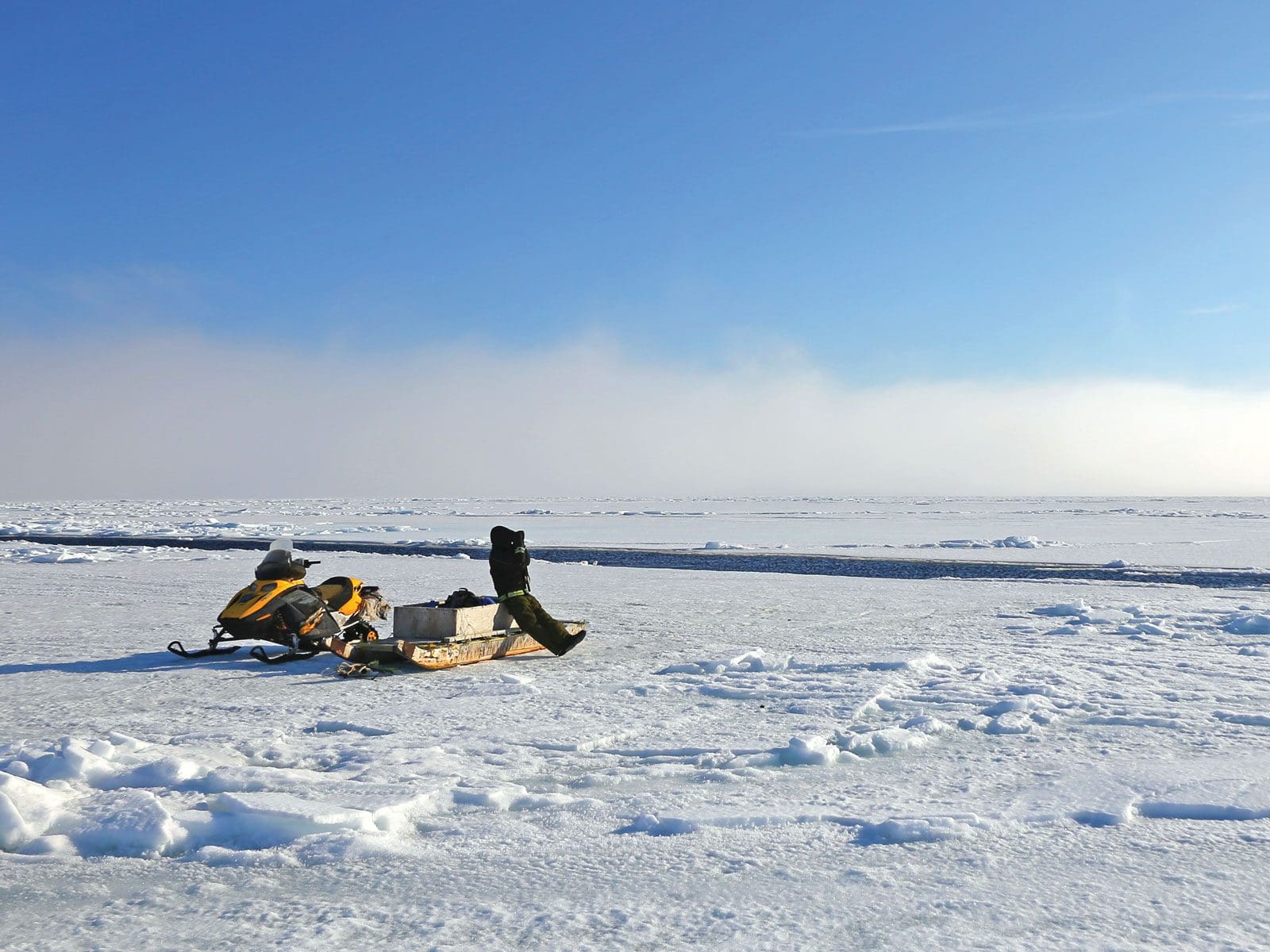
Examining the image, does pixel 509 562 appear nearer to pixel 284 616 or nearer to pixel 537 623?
pixel 537 623

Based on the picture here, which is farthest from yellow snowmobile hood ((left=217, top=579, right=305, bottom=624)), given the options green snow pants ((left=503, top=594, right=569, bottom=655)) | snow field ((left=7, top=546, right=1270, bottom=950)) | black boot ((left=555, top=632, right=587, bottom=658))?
black boot ((left=555, top=632, right=587, bottom=658))

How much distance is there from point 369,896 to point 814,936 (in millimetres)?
1553

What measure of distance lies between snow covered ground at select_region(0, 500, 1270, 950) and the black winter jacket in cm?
71

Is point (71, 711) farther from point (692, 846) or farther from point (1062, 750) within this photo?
point (1062, 750)

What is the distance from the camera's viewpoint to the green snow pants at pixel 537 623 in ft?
29.2

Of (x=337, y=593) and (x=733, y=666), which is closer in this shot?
(x=733, y=666)

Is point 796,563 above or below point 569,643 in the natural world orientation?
below

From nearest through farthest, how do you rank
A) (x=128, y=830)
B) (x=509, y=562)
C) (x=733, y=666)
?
(x=128, y=830)
(x=733, y=666)
(x=509, y=562)

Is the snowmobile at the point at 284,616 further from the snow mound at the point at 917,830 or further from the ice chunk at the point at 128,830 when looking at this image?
the snow mound at the point at 917,830

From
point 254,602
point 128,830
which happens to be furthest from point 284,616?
point 128,830

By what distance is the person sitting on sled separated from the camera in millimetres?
8914

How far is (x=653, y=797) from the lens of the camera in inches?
185

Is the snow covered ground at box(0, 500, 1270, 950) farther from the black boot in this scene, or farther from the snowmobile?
the snowmobile

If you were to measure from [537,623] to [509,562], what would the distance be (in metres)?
0.60
